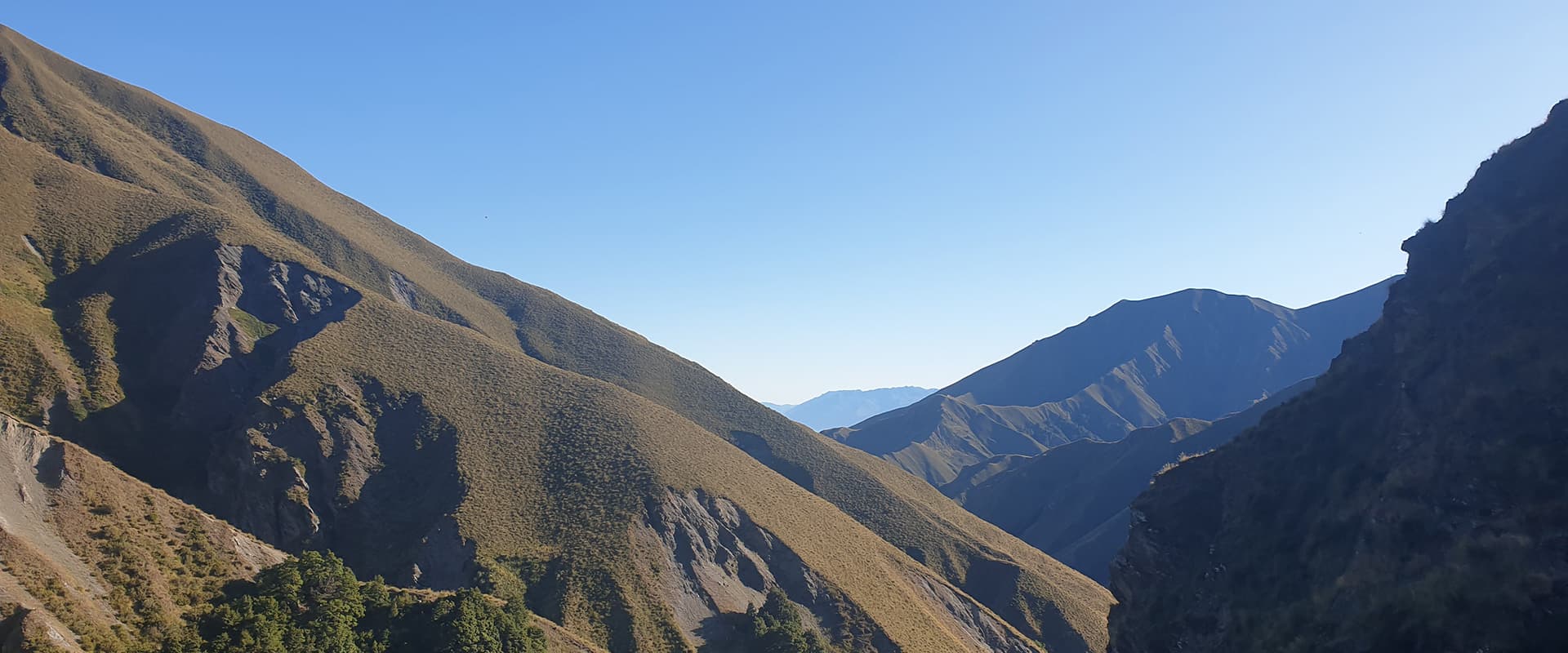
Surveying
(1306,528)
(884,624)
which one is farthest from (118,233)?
(1306,528)

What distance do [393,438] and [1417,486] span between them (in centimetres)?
7665

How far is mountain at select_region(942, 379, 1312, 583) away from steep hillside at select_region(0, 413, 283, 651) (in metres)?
128

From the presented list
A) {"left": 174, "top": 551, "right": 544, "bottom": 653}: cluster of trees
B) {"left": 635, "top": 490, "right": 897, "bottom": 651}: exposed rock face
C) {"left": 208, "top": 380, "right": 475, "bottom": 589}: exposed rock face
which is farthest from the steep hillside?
{"left": 635, "top": 490, "right": 897, "bottom": 651}: exposed rock face

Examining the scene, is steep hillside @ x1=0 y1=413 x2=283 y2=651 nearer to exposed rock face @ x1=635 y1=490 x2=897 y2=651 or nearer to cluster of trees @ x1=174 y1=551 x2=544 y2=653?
cluster of trees @ x1=174 y1=551 x2=544 y2=653

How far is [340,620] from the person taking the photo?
37156 mm

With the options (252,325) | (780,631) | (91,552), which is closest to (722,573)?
(780,631)

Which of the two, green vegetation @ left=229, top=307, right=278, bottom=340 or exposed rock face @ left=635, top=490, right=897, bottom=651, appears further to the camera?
green vegetation @ left=229, top=307, right=278, bottom=340

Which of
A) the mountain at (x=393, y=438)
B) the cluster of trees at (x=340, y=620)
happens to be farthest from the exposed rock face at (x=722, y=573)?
the cluster of trees at (x=340, y=620)

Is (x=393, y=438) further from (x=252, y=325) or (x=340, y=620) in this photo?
(x=340, y=620)

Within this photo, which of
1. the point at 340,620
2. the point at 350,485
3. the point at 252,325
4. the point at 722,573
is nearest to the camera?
the point at 340,620

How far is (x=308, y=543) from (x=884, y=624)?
48.8 m

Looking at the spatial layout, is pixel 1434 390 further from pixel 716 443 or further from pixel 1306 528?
pixel 716 443

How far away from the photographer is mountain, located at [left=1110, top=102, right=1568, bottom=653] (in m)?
26.5

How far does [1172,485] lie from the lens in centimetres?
5166
